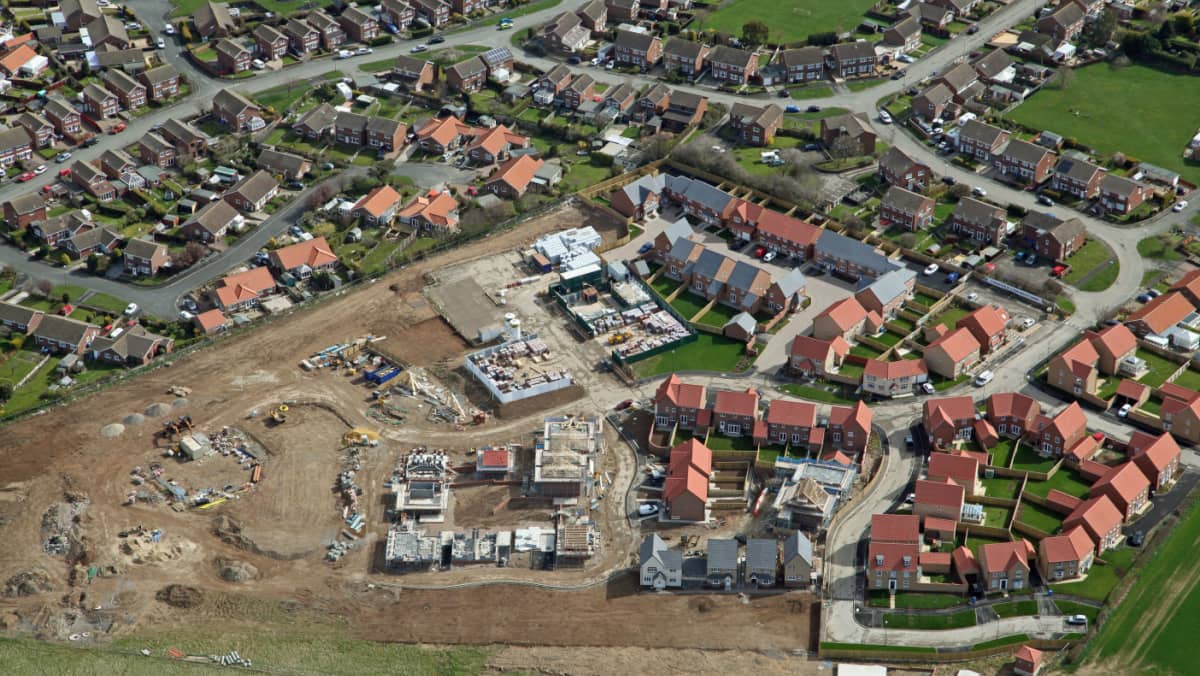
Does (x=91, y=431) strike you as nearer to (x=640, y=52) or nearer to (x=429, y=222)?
(x=429, y=222)

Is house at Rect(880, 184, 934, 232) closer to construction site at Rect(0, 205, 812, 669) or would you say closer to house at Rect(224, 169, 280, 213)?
construction site at Rect(0, 205, 812, 669)

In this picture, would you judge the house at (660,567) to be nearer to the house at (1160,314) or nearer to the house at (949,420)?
the house at (949,420)

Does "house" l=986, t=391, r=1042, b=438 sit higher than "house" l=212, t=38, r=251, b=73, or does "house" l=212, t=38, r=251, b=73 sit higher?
"house" l=986, t=391, r=1042, b=438

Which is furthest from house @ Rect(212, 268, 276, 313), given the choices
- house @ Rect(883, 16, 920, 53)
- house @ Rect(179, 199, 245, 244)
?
house @ Rect(883, 16, 920, 53)

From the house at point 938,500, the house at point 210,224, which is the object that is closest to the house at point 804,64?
the house at point 210,224

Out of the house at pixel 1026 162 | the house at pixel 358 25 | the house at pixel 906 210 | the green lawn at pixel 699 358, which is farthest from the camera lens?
the house at pixel 358 25

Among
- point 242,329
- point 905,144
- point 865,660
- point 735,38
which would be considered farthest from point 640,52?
point 865,660

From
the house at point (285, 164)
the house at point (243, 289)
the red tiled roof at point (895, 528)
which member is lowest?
the house at point (285, 164)

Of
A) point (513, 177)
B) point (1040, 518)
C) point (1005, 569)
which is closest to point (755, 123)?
point (513, 177)
